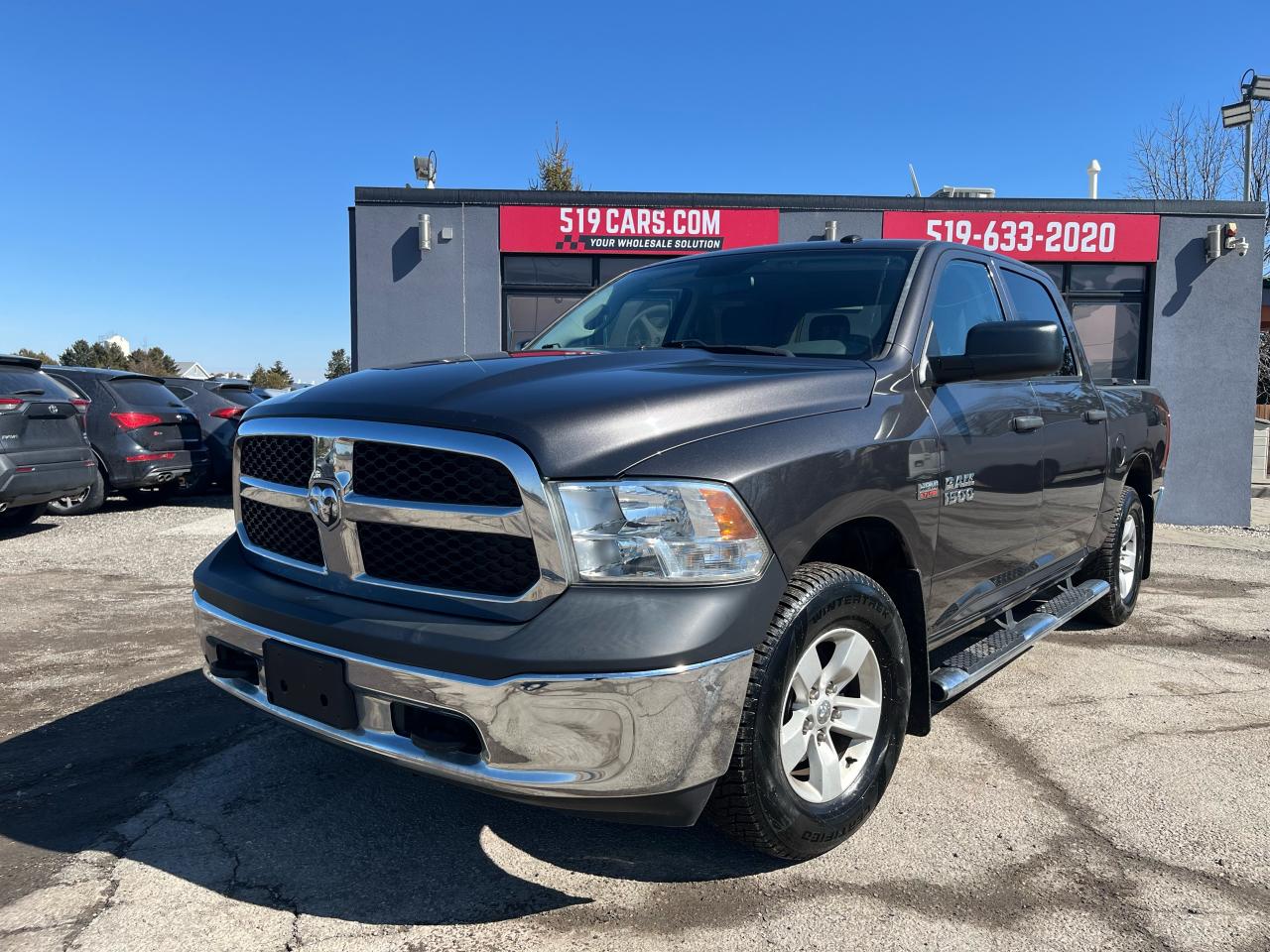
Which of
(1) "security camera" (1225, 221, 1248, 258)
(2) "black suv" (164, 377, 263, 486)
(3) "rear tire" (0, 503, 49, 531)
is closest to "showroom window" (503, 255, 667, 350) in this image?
(2) "black suv" (164, 377, 263, 486)

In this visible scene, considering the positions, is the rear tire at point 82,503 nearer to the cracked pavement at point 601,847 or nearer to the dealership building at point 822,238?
the dealership building at point 822,238

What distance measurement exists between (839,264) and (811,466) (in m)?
1.40

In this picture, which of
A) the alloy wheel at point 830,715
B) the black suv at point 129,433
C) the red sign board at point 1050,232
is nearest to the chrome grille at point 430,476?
the alloy wheel at point 830,715

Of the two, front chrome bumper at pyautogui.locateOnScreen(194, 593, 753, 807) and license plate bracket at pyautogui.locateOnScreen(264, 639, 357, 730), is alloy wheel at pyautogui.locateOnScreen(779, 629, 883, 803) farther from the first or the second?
license plate bracket at pyautogui.locateOnScreen(264, 639, 357, 730)

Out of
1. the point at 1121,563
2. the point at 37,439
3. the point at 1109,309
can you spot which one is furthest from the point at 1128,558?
the point at 37,439

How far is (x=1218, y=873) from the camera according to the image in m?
2.58

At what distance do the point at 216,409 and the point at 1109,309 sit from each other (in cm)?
1160

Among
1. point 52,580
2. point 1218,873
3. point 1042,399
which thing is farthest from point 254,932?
point 52,580

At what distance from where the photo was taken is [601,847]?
2725 mm

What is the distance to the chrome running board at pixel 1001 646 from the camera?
309cm

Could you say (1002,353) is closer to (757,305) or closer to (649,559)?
(757,305)

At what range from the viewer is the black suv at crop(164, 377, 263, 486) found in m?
11.5

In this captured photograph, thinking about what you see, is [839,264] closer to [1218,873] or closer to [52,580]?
[1218,873]

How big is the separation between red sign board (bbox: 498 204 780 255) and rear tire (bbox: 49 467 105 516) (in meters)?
5.33
